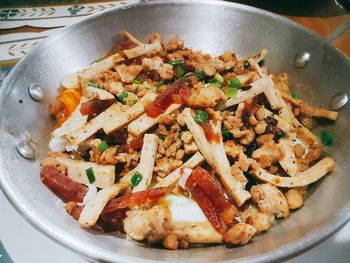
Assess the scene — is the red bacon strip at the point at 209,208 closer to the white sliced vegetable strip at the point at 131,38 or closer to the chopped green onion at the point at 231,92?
the chopped green onion at the point at 231,92

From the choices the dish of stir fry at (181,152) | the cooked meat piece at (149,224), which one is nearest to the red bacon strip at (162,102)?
the dish of stir fry at (181,152)

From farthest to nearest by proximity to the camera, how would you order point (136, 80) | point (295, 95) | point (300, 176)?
1. point (295, 95)
2. point (136, 80)
3. point (300, 176)

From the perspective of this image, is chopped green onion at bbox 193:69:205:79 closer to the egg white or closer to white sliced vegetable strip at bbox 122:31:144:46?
white sliced vegetable strip at bbox 122:31:144:46

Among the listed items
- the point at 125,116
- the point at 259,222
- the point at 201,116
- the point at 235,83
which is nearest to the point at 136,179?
the point at 125,116

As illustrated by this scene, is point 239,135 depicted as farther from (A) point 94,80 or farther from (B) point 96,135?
(A) point 94,80

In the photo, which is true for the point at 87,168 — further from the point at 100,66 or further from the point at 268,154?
the point at 268,154

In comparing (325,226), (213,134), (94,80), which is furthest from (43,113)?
(325,226)
